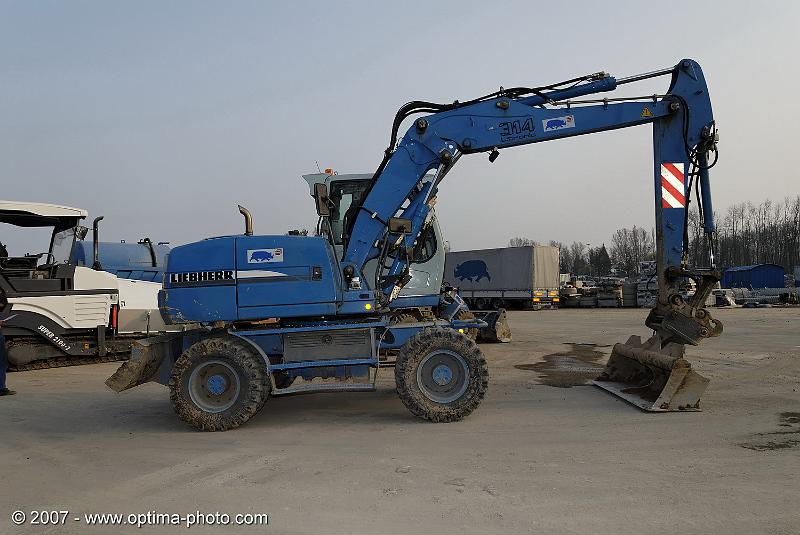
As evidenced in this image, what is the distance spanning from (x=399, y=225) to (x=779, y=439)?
476cm

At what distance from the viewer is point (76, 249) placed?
45.1ft

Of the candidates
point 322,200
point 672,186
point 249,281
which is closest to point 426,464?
point 249,281

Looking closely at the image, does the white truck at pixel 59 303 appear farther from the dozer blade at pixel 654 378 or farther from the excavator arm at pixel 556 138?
the dozer blade at pixel 654 378

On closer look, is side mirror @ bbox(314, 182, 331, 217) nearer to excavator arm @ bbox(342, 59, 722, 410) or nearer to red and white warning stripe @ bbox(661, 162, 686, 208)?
excavator arm @ bbox(342, 59, 722, 410)

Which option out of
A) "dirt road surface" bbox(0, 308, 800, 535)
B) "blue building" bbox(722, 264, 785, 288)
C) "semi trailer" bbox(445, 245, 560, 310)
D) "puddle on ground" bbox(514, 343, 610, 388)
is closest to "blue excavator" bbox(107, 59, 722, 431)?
"dirt road surface" bbox(0, 308, 800, 535)

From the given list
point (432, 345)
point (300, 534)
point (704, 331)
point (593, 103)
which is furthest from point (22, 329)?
point (704, 331)

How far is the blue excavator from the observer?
7.08 metres

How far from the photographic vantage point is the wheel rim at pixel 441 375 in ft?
23.4

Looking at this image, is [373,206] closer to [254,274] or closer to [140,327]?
[254,274]

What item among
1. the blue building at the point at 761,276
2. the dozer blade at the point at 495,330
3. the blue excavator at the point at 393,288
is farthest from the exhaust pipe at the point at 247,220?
the blue building at the point at 761,276

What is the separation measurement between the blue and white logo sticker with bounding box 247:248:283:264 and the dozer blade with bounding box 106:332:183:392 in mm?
1654

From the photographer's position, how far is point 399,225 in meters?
7.75

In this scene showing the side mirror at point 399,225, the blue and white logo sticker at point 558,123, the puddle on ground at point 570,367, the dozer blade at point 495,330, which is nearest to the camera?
the side mirror at point 399,225

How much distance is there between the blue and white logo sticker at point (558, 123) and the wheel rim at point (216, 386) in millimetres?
5028
